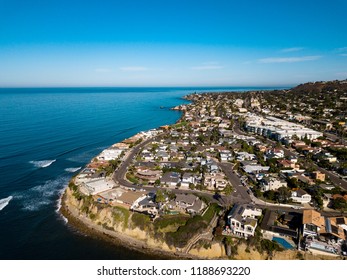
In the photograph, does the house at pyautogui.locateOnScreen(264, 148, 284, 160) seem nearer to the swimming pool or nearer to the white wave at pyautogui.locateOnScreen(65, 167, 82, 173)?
the swimming pool

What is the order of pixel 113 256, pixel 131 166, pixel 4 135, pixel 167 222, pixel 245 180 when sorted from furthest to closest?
pixel 4 135
pixel 131 166
pixel 245 180
pixel 167 222
pixel 113 256

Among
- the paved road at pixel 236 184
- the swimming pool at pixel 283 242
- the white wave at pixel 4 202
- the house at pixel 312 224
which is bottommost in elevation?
the white wave at pixel 4 202

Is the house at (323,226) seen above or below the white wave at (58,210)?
above

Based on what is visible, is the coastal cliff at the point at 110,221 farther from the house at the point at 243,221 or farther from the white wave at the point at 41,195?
the house at the point at 243,221

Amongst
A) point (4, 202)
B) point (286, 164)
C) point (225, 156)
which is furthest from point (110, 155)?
point (286, 164)

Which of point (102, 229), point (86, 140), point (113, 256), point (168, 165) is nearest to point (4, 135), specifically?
point (86, 140)

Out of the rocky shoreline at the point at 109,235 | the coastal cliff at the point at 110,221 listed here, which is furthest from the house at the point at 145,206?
the rocky shoreline at the point at 109,235

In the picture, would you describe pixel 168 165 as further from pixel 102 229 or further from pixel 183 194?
pixel 102 229
